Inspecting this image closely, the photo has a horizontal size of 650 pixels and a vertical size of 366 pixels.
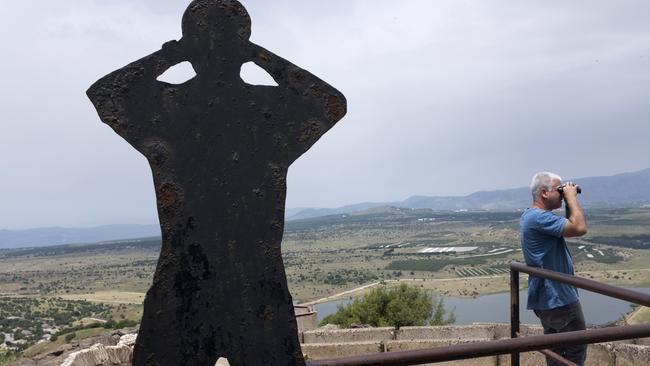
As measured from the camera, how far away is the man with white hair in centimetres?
395

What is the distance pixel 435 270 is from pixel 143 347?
7119 cm

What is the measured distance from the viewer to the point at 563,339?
6.75 ft

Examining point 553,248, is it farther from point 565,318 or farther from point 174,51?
point 174,51

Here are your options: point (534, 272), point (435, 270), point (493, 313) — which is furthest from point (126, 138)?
point (435, 270)

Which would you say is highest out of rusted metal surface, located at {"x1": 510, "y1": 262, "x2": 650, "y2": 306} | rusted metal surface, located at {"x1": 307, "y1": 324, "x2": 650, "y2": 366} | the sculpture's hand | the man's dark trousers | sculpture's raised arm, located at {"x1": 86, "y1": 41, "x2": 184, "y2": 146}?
the sculpture's hand

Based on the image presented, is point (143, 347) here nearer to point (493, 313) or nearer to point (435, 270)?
point (493, 313)

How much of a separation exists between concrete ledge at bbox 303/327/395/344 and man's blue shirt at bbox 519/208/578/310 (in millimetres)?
6348

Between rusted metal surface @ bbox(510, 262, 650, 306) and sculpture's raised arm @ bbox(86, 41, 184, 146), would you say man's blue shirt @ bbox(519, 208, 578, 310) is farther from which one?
sculpture's raised arm @ bbox(86, 41, 184, 146)

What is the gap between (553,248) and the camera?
4105 mm

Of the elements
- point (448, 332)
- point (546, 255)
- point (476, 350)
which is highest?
point (546, 255)

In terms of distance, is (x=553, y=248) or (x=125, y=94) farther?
(x=553, y=248)

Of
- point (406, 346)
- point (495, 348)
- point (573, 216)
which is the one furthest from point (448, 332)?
point (495, 348)

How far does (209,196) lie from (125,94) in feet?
1.38

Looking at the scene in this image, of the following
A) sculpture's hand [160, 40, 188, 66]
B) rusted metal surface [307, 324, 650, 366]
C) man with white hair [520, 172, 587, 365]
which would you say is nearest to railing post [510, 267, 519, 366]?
man with white hair [520, 172, 587, 365]
